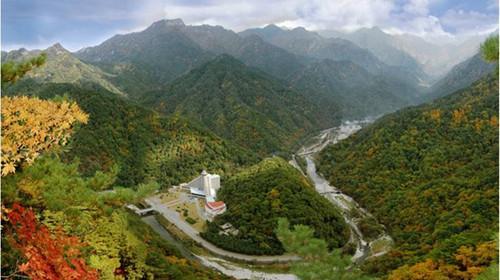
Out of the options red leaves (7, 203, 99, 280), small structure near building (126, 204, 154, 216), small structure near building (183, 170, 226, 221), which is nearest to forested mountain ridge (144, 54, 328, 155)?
small structure near building (183, 170, 226, 221)

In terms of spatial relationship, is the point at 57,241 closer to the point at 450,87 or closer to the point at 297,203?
the point at 297,203

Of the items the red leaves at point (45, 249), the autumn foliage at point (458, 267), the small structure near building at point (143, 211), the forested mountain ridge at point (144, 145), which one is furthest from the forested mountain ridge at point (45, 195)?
the forested mountain ridge at point (144, 145)

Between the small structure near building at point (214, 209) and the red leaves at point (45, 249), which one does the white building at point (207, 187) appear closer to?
the small structure near building at point (214, 209)

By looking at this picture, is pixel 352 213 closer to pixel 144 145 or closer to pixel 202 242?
pixel 202 242

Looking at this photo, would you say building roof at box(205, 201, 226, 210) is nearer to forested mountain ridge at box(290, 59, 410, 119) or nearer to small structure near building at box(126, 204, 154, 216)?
small structure near building at box(126, 204, 154, 216)

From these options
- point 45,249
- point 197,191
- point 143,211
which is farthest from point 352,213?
point 45,249

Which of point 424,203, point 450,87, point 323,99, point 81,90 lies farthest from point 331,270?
point 450,87
